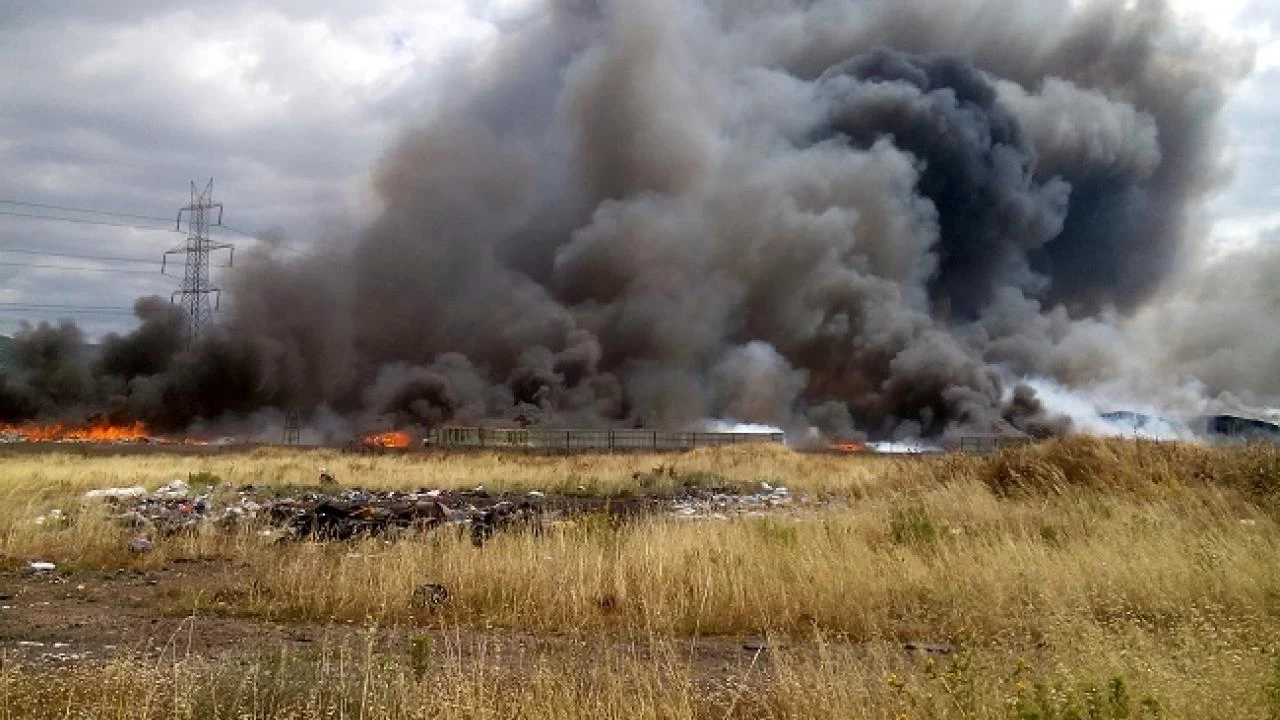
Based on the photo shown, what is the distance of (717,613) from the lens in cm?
941

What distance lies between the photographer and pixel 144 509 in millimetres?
19188

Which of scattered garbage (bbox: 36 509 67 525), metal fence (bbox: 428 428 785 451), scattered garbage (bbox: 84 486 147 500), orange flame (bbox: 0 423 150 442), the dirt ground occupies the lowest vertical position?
the dirt ground

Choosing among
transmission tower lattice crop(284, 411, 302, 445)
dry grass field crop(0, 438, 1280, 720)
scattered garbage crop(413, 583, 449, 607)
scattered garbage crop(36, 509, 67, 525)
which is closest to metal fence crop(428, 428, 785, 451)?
transmission tower lattice crop(284, 411, 302, 445)

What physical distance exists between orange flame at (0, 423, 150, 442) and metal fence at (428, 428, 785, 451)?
23660 mm

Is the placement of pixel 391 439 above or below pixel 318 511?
above

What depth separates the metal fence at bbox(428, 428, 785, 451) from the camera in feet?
160

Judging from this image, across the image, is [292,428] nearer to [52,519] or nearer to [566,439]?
[566,439]

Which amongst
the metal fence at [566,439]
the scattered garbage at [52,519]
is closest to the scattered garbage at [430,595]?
the scattered garbage at [52,519]

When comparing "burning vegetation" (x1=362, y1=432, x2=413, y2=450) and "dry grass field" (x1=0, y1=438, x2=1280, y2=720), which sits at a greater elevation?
"burning vegetation" (x1=362, y1=432, x2=413, y2=450)

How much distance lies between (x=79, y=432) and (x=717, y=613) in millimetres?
67031

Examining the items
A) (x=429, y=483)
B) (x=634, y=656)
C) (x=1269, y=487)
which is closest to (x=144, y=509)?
(x=429, y=483)

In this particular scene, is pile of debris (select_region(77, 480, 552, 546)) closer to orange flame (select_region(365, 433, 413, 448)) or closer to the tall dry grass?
the tall dry grass

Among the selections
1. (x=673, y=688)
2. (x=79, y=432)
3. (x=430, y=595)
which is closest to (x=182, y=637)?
(x=430, y=595)

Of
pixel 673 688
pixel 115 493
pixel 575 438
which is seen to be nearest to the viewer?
pixel 673 688
